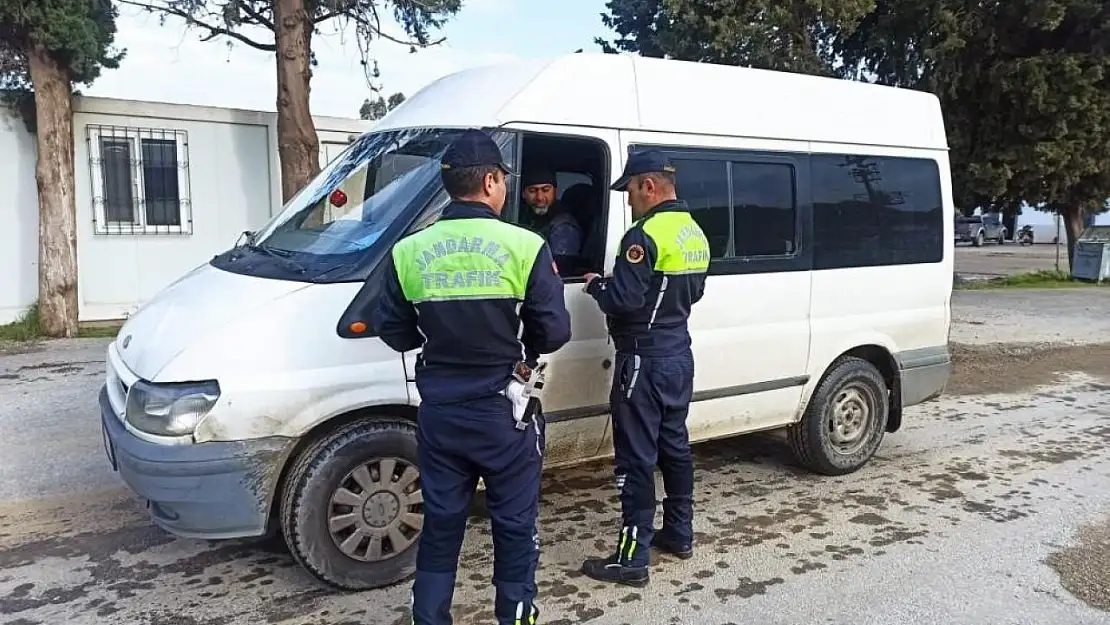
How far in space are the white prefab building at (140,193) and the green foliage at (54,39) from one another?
0.36m

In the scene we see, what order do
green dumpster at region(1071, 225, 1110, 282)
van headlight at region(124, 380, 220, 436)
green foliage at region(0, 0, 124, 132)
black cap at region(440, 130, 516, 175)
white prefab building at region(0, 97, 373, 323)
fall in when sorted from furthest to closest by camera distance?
green dumpster at region(1071, 225, 1110, 282), white prefab building at region(0, 97, 373, 323), green foliage at region(0, 0, 124, 132), van headlight at region(124, 380, 220, 436), black cap at region(440, 130, 516, 175)

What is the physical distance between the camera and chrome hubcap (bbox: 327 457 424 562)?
3680 mm

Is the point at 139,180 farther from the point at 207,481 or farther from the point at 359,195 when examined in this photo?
the point at 207,481

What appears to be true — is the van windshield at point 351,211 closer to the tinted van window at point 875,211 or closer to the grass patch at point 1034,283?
the tinted van window at point 875,211

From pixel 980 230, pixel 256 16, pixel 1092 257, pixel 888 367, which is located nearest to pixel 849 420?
pixel 888 367

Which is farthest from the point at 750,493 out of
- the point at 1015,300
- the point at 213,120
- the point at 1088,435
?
the point at 1015,300

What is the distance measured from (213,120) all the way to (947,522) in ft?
35.7

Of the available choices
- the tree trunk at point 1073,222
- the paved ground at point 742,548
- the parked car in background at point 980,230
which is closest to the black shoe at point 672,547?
the paved ground at point 742,548

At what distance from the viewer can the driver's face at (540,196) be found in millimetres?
4125

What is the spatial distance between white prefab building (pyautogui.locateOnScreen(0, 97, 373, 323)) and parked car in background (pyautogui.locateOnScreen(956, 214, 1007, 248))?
37726mm

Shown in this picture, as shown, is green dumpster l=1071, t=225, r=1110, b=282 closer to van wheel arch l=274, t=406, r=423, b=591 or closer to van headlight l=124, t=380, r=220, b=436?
van wheel arch l=274, t=406, r=423, b=591

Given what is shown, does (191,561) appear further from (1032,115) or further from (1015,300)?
(1032,115)

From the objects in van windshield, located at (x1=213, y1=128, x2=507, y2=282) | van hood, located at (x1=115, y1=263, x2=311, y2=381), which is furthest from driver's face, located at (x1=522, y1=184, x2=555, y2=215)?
van hood, located at (x1=115, y1=263, x2=311, y2=381)

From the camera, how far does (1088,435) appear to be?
264 inches
